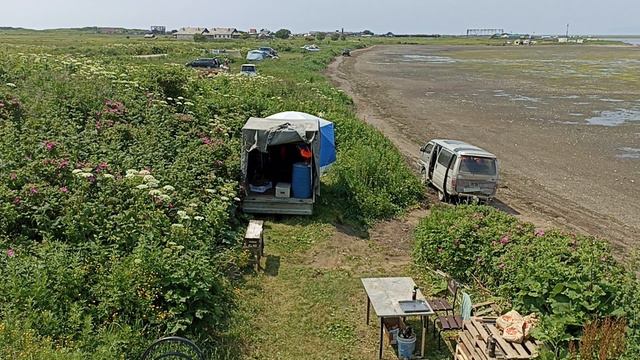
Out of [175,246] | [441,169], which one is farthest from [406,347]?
[441,169]

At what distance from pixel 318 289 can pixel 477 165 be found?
323 inches

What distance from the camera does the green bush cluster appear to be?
806cm

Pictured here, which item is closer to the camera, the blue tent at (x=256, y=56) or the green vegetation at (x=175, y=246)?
the green vegetation at (x=175, y=246)

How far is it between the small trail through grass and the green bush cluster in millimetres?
858

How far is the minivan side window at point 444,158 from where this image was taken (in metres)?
18.2

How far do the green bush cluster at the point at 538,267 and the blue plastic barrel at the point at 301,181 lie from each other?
3623 millimetres

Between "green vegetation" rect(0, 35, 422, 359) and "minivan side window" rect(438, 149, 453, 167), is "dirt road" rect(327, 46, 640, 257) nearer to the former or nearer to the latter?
"minivan side window" rect(438, 149, 453, 167)

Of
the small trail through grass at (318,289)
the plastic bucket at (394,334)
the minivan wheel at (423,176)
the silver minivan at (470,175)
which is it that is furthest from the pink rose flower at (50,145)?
the minivan wheel at (423,176)

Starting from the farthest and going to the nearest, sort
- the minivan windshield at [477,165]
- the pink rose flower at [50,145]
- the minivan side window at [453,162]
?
the minivan side window at [453,162] → the minivan windshield at [477,165] → the pink rose flower at [50,145]

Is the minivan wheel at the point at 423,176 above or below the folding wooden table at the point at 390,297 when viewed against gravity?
below

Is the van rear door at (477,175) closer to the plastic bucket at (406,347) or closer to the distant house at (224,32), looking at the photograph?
the plastic bucket at (406,347)

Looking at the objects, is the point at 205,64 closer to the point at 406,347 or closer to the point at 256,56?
the point at 256,56

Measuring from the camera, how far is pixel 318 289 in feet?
37.8

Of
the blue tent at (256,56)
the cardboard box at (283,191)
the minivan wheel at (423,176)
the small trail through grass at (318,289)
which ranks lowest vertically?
the small trail through grass at (318,289)
